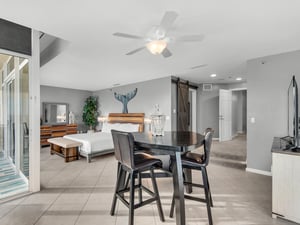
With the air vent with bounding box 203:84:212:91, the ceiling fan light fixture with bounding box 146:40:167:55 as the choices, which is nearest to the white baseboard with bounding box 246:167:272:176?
the ceiling fan light fixture with bounding box 146:40:167:55

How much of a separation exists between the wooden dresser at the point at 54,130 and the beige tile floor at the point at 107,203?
3089 millimetres

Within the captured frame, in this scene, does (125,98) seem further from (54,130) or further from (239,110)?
(239,110)

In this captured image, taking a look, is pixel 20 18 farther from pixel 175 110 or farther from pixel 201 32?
pixel 175 110

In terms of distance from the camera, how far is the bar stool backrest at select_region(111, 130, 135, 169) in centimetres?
173

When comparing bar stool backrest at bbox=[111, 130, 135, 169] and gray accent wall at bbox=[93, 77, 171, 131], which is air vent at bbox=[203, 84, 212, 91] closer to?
gray accent wall at bbox=[93, 77, 171, 131]

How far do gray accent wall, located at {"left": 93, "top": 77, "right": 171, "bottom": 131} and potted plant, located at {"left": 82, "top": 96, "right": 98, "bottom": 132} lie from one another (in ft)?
3.38

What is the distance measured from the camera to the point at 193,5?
1.86 m

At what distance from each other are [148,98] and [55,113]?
407 centimetres

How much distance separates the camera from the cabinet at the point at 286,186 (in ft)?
6.22

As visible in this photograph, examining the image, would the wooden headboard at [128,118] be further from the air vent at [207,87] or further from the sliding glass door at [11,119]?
the sliding glass door at [11,119]

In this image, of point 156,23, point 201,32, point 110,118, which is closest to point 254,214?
point 201,32

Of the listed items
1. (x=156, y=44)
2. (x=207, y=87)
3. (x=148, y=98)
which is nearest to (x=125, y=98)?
(x=148, y=98)

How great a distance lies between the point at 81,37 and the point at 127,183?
236 centimetres

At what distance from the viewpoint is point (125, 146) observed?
1791mm
